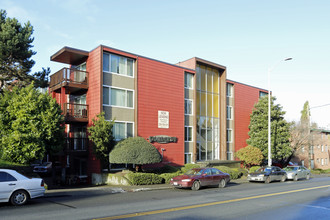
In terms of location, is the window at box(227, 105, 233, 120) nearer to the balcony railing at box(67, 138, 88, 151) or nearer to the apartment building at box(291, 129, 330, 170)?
the balcony railing at box(67, 138, 88, 151)

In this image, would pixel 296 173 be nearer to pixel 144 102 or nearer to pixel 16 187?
pixel 144 102

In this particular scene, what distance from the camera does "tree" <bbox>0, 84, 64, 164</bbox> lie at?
1699 cm

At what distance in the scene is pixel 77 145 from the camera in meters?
23.9

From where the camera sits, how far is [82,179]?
2359cm

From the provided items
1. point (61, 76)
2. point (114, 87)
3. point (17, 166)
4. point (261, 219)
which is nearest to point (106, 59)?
point (114, 87)

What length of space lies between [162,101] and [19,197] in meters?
16.4

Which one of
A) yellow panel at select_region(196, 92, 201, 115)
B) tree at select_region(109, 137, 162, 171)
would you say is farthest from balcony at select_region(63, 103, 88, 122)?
yellow panel at select_region(196, 92, 201, 115)

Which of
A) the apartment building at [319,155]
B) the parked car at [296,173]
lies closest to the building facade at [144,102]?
the parked car at [296,173]

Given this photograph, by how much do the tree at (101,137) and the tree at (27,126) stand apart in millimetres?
2661

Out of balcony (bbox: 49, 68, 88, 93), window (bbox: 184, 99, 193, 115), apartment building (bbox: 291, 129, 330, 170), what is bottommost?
apartment building (bbox: 291, 129, 330, 170)

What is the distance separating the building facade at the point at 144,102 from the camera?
22922 millimetres

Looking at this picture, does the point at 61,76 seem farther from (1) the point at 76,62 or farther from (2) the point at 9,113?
(2) the point at 9,113

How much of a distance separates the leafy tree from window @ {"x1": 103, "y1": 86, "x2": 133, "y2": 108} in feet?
46.4

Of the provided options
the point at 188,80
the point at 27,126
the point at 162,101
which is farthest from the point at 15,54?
the point at 188,80
